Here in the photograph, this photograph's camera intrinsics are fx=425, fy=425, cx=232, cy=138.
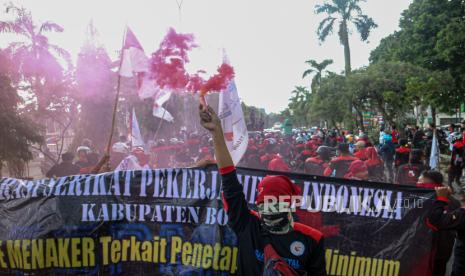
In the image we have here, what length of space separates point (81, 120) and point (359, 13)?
839 inches

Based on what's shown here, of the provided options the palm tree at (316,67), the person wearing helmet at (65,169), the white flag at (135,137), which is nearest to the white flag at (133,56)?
the person wearing helmet at (65,169)

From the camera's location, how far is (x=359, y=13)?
105ft

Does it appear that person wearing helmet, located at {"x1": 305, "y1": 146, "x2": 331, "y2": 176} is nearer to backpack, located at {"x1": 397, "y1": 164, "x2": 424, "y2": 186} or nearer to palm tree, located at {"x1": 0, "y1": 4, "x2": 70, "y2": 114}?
backpack, located at {"x1": 397, "y1": 164, "x2": 424, "y2": 186}

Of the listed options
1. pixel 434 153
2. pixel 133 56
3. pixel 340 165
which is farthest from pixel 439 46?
pixel 133 56

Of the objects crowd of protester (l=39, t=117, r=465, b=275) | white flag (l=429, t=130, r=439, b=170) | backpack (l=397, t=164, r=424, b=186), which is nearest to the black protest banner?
crowd of protester (l=39, t=117, r=465, b=275)

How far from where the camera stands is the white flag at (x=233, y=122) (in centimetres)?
566

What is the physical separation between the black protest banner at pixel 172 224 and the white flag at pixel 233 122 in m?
1.44

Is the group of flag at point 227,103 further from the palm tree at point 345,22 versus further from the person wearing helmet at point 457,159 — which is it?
the palm tree at point 345,22

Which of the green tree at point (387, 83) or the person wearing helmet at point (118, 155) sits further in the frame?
the green tree at point (387, 83)

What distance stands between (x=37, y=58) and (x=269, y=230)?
23.6 m

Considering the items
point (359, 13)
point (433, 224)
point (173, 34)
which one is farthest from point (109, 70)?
point (433, 224)

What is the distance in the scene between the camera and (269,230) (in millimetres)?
2303

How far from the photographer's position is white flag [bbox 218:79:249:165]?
566 centimetres

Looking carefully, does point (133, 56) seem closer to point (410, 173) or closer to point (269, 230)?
point (269, 230)
